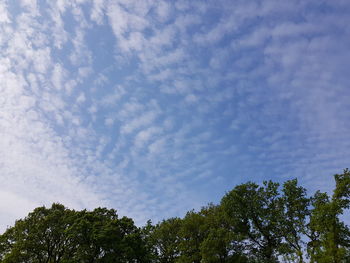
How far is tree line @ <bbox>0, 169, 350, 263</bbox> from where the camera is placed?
4156 centimetres

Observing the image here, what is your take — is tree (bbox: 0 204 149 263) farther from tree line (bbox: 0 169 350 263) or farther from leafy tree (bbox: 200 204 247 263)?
leafy tree (bbox: 200 204 247 263)

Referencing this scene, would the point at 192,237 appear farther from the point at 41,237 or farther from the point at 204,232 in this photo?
the point at 41,237

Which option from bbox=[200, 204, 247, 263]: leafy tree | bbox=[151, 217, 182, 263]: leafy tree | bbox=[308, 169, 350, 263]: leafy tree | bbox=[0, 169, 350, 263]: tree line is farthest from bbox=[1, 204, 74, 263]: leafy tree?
bbox=[308, 169, 350, 263]: leafy tree

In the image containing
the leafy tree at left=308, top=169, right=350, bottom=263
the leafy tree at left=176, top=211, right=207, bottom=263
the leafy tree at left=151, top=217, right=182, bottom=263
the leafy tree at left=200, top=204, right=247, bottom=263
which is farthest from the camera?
the leafy tree at left=151, top=217, right=182, bottom=263

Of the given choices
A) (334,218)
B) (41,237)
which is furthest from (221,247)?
(41,237)

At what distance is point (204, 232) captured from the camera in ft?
169

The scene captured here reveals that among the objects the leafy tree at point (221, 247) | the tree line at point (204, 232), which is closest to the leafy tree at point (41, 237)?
the tree line at point (204, 232)

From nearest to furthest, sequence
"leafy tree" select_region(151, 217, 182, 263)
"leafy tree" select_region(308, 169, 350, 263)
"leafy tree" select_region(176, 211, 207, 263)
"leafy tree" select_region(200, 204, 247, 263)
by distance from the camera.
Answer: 1. "leafy tree" select_region(308, 169, 350, 263)
2. "leafy tree" select_region(200, 204, 247, 263)
3. "leafy tree" select_region(176, 211, 207, 263)
4. "leafy tree" select_region(151, 217, 182, 263)

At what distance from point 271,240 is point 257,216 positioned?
3935 millimetres

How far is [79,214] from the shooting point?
46344 millimetres

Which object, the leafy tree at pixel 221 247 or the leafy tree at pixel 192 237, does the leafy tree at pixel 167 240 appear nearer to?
the leafy tree at pixel 192 237

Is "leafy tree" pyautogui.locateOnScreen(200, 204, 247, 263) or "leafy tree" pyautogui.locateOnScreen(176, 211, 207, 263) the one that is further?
"leafy tree" pyautogui.locateOnScreen(176, 211, 207, 263)

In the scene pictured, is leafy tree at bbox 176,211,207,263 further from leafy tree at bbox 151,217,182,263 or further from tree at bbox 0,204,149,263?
tree at bbox 0,204,149,263

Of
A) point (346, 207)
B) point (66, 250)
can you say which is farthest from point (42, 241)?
point (346, 207)
